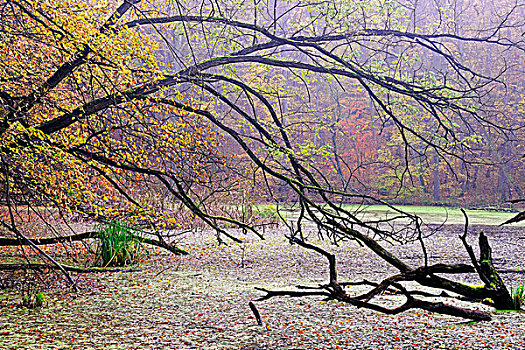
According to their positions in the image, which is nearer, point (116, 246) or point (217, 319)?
point (217, 319)

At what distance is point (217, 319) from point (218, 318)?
0.12 feet

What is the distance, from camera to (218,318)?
4164 millimetres

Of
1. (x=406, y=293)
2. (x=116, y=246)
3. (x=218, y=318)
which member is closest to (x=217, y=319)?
(x=218, y=318)

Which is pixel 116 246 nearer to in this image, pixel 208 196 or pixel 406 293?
pixel 208 196

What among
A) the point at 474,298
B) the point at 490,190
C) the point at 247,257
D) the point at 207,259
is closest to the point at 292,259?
the point at 247,257

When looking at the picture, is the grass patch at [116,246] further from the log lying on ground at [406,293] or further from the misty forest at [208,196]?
the log lying on ground at [406,293]

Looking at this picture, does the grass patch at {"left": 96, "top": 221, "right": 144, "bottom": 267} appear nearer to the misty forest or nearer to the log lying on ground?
the misty forest

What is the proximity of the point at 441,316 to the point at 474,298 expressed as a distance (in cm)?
53

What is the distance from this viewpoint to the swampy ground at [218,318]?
3379mm

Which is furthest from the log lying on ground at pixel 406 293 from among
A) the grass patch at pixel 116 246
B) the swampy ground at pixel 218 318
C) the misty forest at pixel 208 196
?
the grass patch at pixel 116 246

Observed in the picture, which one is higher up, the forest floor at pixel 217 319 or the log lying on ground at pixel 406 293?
the log lying on ground at pixel 406 293

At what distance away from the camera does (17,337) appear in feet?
11.6

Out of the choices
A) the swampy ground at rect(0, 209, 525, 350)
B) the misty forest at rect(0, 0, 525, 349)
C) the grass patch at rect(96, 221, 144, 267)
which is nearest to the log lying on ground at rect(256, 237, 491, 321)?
the misty forest at rect(0, 0, 525, 349)

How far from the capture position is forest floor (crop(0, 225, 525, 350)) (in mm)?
3377
